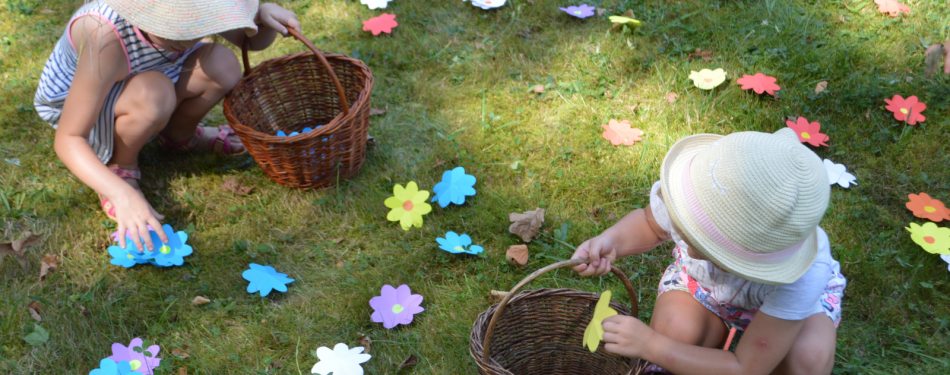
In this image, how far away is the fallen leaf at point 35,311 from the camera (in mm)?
2016

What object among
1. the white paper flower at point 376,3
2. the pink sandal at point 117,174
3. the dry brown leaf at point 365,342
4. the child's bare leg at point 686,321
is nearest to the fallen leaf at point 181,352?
the dry brown leaf at point 365,342

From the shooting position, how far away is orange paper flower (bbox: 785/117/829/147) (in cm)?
253

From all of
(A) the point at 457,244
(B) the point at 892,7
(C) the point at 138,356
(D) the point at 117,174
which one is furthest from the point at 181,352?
(B) the point at 892,7

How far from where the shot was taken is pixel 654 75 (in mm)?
2918

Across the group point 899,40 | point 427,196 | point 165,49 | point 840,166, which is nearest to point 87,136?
point 165,49

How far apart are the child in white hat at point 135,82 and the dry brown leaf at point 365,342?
716 millimetres

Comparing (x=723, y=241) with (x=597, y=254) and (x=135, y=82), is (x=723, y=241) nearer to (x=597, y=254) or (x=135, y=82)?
(x=597, y=254)

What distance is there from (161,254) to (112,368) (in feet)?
1.50

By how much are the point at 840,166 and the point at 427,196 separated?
66.5 inches

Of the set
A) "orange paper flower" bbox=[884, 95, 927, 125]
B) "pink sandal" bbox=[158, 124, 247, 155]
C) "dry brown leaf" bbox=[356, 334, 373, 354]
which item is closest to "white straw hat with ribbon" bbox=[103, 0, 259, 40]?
"pink sandal" bbox=[158, 124, 247, 155]

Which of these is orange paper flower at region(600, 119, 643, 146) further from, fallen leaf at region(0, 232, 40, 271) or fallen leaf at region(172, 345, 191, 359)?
fallen leaf at region(0, 232, 40, 271)

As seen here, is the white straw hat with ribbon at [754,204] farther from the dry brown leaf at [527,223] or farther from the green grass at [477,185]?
the dry brown leaf at [527,223]

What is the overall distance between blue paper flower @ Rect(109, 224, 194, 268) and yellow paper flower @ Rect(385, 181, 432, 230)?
76 centimetres

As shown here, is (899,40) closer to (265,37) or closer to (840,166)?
(840,166)
